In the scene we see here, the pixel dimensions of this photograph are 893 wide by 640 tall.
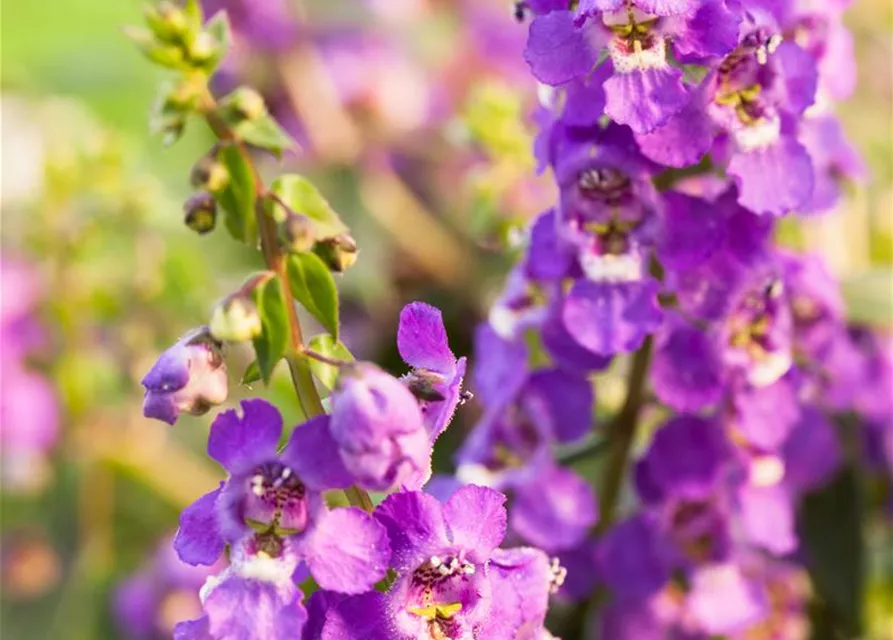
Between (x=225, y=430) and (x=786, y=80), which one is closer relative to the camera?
(x=225, y=430)

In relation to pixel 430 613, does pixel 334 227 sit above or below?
above

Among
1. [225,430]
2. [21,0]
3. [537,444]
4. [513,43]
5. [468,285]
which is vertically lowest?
[21,0]

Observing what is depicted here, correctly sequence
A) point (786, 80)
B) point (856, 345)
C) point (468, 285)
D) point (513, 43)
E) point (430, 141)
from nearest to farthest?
point (786, 80)
point (856, 345)
point (468, 285)
point (430, 141)
point (513, 43)

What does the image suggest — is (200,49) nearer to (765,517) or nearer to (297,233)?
(297,233)

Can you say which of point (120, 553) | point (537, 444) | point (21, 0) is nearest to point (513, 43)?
point (120, 553)

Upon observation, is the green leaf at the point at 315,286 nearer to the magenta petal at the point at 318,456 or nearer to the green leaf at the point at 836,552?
the magenta petal at the point at 318,456

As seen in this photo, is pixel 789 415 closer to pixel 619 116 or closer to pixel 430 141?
pixel 619 116

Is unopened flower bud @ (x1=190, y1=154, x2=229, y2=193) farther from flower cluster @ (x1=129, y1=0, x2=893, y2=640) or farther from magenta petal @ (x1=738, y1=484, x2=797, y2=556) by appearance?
magenta petal @ (x1=738, y1=484, x2=797, y2=556)

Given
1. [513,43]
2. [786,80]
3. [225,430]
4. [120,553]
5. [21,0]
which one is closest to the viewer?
[225,430]

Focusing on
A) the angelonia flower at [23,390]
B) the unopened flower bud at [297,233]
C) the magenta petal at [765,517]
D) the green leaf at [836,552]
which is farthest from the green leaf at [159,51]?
the angelonia flower at [23,390]
